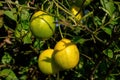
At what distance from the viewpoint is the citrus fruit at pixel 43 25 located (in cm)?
148

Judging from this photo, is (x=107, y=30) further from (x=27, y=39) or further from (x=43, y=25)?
(x=27, y=39)

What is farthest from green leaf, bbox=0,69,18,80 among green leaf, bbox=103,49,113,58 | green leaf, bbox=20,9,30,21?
green leaf, bbox=103,49,113,58

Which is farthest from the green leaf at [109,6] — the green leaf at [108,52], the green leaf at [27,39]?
the green leaf at [27,39]

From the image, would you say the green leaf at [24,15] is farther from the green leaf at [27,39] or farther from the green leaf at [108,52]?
the green leaf at [108,52]

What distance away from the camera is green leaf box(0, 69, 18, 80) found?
197cm

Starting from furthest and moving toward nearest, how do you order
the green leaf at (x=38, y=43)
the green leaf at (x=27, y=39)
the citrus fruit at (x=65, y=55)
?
the green leaf at (x=38, y=43)
the green leaf at (x=27, y=39)
the citrus fruit at (x=65, y=55)

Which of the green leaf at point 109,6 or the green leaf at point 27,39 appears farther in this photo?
the green leaf at point 27,39

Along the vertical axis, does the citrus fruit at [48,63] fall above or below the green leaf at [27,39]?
below

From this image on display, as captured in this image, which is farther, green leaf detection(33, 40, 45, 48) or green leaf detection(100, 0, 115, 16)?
green leaf detection(33, 40, 45, 48)

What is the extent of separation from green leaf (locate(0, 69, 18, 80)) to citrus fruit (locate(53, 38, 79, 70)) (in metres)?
0.55

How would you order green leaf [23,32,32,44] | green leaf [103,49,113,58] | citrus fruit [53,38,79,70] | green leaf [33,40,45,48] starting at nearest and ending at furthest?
1. citrus fruit [53,38,79,70]
2. green leaf [103,49,113,58]
3. green leaf [23,32,32,44]
4. green leaf [33,40,45,48]

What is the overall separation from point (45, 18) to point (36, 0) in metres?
0.53

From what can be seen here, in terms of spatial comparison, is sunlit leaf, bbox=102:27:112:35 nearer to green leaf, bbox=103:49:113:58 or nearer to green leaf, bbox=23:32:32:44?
Answer: green leaf, bbox=103:49:113:58

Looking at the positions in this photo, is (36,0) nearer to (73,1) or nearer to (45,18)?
(73,1)
